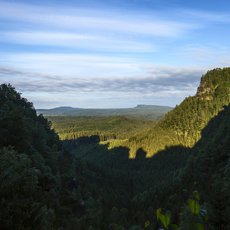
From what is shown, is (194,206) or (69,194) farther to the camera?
(69,194)

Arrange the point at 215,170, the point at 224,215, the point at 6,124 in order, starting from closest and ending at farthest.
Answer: the point at 224,215 < the point at 6,124 < the point at 215,170

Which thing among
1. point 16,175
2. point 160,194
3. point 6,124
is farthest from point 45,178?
point 160,194

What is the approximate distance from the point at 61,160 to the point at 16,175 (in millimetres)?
116562

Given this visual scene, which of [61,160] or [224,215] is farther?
[61,160]

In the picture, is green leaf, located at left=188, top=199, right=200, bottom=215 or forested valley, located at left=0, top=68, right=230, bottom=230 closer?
green leaf, located at left=188, top=199, right=200, bottom=215

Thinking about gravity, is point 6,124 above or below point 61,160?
above

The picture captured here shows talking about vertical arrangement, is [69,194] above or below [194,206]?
below

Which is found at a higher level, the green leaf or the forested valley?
the green leaf

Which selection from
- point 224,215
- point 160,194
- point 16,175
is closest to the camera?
point 16,175

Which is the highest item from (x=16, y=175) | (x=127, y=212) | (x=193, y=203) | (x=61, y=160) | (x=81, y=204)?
(x=193, y=203)

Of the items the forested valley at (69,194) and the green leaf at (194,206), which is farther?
the forested valley at (69,194)

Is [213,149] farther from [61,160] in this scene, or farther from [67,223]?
[67,223]

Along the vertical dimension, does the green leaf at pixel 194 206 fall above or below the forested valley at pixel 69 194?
above

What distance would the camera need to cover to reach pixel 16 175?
4078 cm
